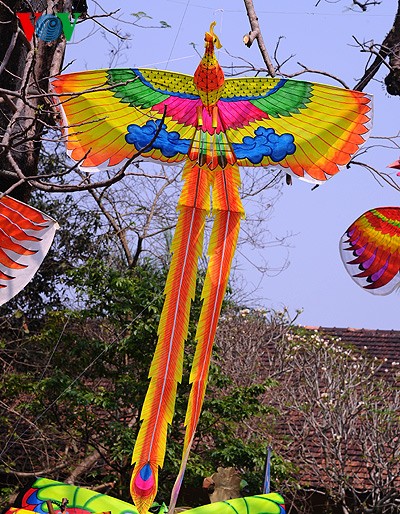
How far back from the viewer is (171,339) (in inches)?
177

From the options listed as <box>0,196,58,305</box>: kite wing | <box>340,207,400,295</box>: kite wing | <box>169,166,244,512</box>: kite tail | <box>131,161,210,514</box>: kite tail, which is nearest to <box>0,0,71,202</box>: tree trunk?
<box>0,196,58,305</box>: kite wing

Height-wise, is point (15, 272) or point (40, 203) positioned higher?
point (40, 203)

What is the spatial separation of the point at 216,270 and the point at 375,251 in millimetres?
1108

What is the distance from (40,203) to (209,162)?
5.29 m

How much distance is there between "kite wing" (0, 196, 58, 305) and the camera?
4.61 metres

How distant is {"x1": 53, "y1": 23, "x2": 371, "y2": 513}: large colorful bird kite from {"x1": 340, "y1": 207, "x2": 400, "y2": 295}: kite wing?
2.10ft

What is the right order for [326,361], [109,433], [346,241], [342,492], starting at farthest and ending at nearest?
[326,361] → [342,492] → [109,433] → [346,241]

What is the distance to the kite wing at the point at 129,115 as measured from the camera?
4746 mm

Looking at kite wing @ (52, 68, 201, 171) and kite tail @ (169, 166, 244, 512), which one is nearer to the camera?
kite tail @ (169, 166, 244, 512)

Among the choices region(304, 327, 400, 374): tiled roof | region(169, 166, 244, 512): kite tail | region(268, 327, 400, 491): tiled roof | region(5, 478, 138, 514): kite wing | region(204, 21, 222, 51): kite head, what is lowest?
region(5, 478, 138, 514): kite wing

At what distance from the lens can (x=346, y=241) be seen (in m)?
5.39

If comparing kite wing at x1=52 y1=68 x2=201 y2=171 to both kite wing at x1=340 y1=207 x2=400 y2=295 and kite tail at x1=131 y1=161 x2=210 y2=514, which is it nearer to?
kite tail at x1=131 y1=161 x2=210 y2=514

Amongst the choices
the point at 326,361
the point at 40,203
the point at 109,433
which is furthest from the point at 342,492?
the point at 40,203

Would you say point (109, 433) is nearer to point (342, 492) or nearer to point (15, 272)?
point (342, 492)
